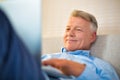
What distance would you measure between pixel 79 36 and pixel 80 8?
0.43 metres

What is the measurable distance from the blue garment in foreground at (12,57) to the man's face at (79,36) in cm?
104

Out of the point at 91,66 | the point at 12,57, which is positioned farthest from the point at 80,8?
the point at 12,57

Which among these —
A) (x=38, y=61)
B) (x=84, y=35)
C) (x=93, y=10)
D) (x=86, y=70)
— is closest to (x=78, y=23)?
(x=84, y=35)

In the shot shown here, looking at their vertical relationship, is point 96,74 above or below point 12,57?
below

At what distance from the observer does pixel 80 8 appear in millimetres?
1861

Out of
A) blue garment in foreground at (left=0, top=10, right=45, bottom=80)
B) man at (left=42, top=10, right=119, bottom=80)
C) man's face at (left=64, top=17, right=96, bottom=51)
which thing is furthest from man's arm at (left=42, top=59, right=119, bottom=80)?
blue garment in foreground at (left=0, top=10, right=45, bottom=80)

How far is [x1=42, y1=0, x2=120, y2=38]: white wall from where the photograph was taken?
1.72 meters

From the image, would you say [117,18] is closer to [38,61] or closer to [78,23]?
[78,23]

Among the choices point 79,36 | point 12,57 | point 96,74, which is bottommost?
point 96,74

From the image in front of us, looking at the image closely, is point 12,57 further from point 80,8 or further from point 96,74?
point 80,8

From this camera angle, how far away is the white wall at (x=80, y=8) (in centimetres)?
172

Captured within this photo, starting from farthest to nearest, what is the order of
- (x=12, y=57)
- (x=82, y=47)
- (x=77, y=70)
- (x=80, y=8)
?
(x=80, y=8)
(x=82, y=47)
(x=77, y=70)
(x=12, y=57)

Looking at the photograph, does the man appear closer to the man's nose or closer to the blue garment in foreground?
the man's nose

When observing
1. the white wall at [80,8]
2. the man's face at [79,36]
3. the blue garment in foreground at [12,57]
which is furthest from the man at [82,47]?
the blue garment in foreground at [12,57]
